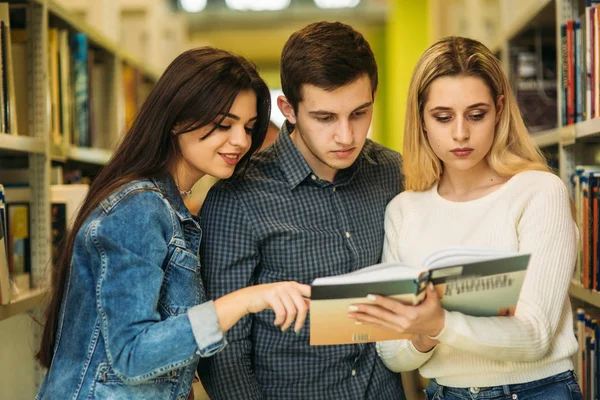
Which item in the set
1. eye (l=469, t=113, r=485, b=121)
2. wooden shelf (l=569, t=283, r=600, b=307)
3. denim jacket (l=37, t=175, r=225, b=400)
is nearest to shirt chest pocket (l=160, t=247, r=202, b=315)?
denim jacket (l=37, t=175, r=225, b=400)

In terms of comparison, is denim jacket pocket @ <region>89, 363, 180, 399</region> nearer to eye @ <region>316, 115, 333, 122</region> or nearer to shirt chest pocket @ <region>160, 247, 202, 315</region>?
shirt chest pocket @ <region>160, 247, 202, 315</region>

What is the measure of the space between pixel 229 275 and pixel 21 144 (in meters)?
0.73

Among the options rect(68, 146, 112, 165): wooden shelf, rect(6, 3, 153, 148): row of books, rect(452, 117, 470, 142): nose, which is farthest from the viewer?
rect(68, 146, 112, 165): wooden shelf

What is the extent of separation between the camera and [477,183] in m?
1.51

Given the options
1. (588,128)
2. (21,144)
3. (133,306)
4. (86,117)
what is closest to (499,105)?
(588,128)

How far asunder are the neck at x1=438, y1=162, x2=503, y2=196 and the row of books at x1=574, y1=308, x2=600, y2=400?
2.03 feet

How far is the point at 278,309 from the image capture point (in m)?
1.13

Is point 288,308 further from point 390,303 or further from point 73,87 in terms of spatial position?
point 73,87

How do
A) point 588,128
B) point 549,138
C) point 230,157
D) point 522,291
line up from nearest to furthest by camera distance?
1. point 522,291
2. point 230,157
3. point 588,128
4. point 549,138

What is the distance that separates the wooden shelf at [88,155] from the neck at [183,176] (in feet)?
3.49

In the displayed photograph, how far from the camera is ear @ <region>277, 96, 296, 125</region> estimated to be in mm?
1651

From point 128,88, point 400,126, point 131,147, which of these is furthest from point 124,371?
point 400,126

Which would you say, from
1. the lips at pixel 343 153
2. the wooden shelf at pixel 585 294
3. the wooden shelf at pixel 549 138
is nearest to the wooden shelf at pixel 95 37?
the lips at pixel 343 153

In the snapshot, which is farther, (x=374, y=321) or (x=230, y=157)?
(x=230, y=157)
